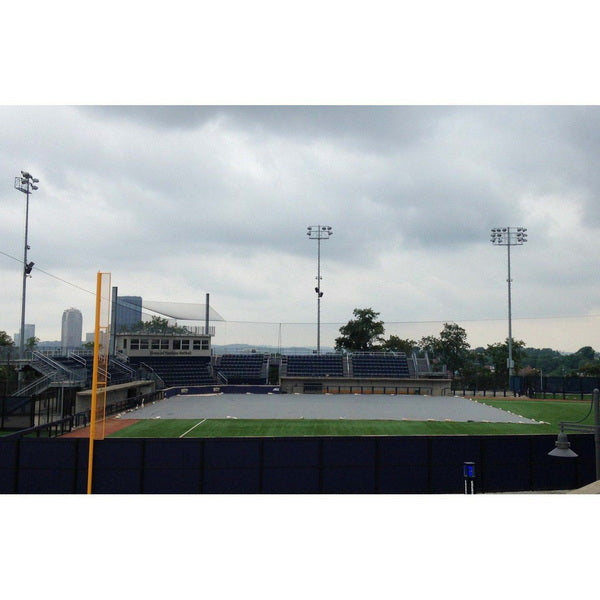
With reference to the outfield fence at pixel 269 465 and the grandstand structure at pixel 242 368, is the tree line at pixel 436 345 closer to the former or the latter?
the grandstand structure at pixel 242 368

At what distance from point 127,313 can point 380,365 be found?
53.9 meters

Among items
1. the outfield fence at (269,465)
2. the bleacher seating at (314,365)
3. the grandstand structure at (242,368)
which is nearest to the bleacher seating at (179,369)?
the grandstand structure at (242,368)

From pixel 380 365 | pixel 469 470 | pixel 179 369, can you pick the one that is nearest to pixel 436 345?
pixel 380 365

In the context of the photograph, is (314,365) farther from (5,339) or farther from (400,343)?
(5,339)

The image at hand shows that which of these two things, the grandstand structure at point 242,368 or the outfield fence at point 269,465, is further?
the grandstand structure at point 242,368

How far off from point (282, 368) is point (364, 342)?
93.6 ft

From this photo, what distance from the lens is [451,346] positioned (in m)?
86.4

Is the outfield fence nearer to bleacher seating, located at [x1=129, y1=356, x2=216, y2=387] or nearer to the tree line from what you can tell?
bleacher seating, located at [x1=129, y1=356, x2=216, y2=387]

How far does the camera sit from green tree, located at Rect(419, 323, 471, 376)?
85750mm

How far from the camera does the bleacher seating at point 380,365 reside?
56.7 meters

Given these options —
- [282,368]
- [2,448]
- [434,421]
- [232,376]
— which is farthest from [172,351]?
[2,448]

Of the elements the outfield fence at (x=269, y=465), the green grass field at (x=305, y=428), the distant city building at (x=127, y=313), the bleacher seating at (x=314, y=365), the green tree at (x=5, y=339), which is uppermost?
the distant city building at (x=127, y=313)

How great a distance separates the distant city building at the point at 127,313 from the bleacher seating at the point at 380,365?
24.0 metres

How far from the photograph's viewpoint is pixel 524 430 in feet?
95.5
